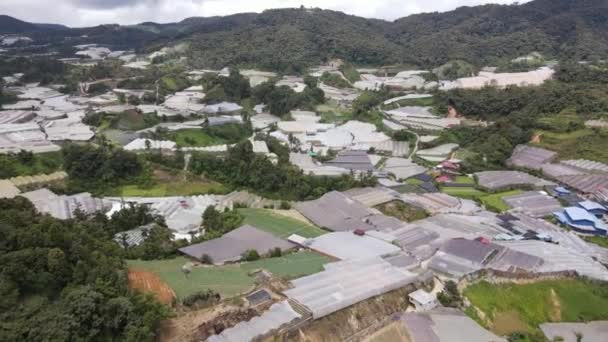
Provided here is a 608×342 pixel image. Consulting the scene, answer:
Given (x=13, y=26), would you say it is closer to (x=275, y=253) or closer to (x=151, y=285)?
(x=275, y=253)

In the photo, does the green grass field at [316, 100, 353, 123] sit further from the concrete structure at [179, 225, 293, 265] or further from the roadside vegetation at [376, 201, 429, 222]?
the concrete structure at [179, 225, 293, 265]

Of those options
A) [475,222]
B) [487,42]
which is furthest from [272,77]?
[475,222]

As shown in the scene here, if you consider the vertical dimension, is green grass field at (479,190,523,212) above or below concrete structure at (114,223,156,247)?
above

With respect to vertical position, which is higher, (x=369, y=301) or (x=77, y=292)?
(x=77, y=292)

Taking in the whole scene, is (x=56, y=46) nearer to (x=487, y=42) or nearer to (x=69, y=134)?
(x=69, y=134)

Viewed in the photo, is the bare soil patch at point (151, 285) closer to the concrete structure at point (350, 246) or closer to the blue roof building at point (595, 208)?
the concrete structure at point (350, 246)

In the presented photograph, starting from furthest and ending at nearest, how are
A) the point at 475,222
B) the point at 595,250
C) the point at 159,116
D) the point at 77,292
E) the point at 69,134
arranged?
the point at 159,116 → the point at 69,134 → the point at 475,222 → the point at 595,250 → the point at 77,292

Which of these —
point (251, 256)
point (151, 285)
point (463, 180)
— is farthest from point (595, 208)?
point (151, 285)

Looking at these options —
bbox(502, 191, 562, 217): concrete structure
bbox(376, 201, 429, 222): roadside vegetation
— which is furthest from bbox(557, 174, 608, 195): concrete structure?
bbox(376, 201, 429, 222): roadside vegetation
